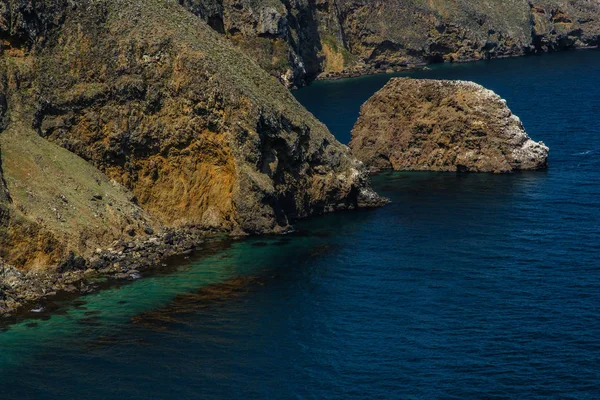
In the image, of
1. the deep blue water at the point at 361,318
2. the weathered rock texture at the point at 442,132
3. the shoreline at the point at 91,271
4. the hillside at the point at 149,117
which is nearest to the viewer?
the deep blue water at the point at 361,318

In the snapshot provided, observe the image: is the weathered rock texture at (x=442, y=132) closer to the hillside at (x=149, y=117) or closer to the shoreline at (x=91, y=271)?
the hillside at (x=149, y=117)

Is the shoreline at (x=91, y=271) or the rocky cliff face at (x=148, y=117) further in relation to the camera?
the rocky cliff face at (x=148, y=117)

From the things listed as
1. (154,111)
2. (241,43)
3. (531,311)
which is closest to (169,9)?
(154,111)

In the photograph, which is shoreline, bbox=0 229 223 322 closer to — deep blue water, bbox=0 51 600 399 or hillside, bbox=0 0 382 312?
deep blue water, bbox=0 51 600 399

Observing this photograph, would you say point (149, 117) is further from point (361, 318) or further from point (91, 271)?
point (361, 318)

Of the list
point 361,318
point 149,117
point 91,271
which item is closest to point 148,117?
point 149,117

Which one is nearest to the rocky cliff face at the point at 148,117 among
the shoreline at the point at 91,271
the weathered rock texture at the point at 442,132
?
the shoreline at the point at 91,271

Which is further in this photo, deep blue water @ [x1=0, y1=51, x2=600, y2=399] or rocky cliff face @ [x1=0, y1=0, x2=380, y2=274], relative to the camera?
rocky cliff face @ [x1=0, y1=0, x2=380, y2=274]

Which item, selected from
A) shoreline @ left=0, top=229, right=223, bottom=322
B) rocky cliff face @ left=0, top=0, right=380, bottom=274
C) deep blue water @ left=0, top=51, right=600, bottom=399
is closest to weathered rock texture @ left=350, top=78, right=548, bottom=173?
deep blue water @ left=0, top=51, right=600, bottom=399
